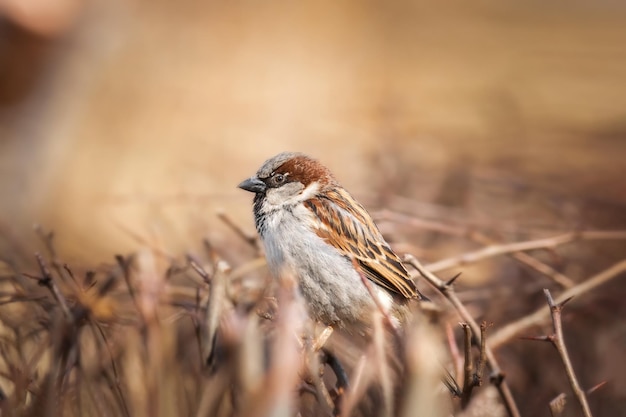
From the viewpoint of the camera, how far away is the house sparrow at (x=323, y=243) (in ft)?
8.43

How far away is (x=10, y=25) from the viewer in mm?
7914

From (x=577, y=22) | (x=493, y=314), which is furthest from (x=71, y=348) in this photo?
(x=577, y=22)

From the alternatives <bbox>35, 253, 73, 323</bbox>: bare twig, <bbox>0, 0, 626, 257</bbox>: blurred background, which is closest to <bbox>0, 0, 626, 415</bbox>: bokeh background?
<bbox>0, 0, 626, 257</bbox>: blurred background

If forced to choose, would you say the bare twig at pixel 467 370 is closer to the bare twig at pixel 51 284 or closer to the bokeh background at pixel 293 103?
the bare twig at pixel 51 284

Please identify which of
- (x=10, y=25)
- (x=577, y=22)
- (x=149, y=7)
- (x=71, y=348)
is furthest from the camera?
(x=577, y=22)

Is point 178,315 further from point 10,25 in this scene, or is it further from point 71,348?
point 10,25

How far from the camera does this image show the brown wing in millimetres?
2631

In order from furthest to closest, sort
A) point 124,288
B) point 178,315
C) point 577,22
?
point 577,22 < point 124,288 < point 178,315

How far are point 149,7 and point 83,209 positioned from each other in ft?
10.5

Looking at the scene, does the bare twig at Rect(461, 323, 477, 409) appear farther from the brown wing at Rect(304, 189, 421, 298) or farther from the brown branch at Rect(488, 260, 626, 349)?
the brown wing at Rect(304, 189, 421, 298)

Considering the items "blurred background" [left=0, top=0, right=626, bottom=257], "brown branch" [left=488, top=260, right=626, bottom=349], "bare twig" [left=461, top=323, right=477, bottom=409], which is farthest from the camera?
"blurred background" [left=0, top=0, right=626, bottom=257]

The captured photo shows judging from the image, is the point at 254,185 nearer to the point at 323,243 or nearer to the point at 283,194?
the point at 283,194

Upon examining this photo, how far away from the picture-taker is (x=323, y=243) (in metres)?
2.68

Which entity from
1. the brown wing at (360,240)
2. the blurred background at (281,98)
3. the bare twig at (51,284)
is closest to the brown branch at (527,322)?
the brown wing at (360,240)
